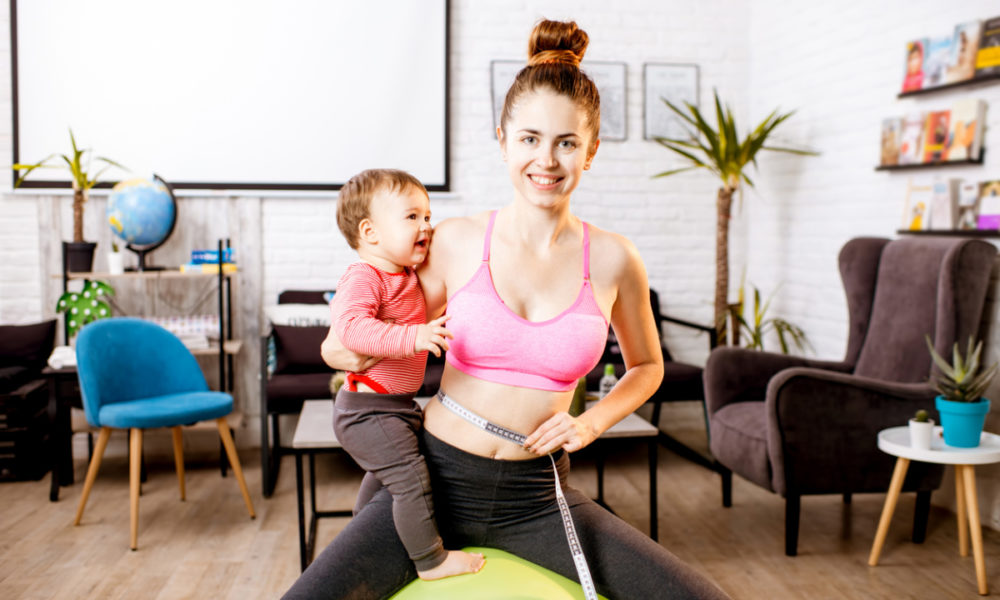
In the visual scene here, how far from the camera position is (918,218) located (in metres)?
3.51

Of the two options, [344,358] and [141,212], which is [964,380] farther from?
[141,212]

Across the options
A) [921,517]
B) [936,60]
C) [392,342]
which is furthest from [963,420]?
[392,342]

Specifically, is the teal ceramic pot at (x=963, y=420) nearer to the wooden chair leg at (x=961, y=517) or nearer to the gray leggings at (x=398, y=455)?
the wooden chair leg at (x=961, y=517)

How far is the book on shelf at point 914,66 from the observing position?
3475mm

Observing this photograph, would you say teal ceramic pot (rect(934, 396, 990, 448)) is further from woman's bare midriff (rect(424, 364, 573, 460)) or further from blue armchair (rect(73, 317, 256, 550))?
blue armchair (rect(73, 317, 256, 550))

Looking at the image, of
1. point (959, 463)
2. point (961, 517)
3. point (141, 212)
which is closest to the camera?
point (959, 463)

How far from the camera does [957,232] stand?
10.9 feet

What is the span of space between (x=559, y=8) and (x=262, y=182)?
1905 mm

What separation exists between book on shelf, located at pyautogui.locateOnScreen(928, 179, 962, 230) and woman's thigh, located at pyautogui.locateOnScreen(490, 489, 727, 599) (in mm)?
2615

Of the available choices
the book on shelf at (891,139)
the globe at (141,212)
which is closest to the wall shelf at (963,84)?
the book on shelf at (891,139)

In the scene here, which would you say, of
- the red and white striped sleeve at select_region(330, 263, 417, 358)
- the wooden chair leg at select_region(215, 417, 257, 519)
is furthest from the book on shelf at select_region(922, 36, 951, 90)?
the wooden chair leg at select_region(215, 417, 257, 519)

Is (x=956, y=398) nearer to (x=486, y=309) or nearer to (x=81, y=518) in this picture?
(x=486, y=309)

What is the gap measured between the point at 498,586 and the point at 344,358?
429 mm

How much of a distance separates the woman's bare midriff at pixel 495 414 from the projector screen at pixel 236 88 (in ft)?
10.7
